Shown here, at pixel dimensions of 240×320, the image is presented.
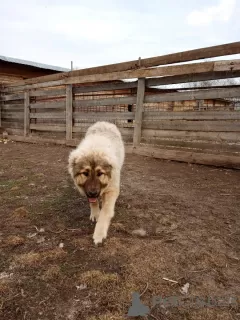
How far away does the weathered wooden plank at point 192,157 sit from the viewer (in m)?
6.32

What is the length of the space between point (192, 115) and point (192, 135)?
0.51 meters

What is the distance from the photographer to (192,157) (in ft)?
22.9

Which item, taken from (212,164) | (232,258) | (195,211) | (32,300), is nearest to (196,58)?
(212,164)

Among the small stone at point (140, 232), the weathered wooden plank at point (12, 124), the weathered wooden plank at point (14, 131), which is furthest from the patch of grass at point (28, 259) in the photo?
the weathered wooden plank at point (12, 124)

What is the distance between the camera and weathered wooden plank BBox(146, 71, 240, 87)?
625 cm

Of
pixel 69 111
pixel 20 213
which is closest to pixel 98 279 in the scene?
pixel 20 213

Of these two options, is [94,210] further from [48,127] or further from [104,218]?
[48,127]

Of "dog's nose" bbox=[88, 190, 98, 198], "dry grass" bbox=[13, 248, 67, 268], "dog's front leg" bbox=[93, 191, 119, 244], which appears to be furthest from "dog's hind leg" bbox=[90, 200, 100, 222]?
"dry grass" bbox=[13, 248, 67, 268]

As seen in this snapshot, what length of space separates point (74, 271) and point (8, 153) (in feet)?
24.5

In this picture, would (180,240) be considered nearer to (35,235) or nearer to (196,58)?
(35,235)

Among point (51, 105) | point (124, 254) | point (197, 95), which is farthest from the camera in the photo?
point (51, 105)

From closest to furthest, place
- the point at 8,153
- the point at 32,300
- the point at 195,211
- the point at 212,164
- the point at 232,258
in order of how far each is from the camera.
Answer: the point at 32,300
the point at 232,258
the point at 195,211
the point at 212,164
the point at 8,153

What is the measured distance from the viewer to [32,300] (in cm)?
213

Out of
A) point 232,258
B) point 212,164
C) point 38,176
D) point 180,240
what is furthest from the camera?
Result: point 212,164
